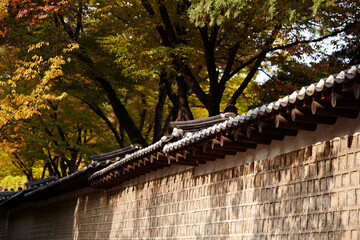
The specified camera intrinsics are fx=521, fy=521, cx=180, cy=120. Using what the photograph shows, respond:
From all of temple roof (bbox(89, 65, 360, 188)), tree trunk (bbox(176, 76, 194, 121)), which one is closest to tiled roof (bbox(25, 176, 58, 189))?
tree trunk (bbox(176, 76, 194, 121))

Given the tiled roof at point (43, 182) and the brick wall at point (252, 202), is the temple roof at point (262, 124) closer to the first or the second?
the brick wall at point (252, 202)

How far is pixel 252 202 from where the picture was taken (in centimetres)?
895

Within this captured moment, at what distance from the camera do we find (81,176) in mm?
17344

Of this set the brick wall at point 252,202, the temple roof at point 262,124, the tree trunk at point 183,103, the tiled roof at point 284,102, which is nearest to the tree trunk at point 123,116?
the brick wall at point 252,202

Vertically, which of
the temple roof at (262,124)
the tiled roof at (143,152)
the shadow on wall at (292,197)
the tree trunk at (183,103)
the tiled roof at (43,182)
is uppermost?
the tree trunk at (183,103)

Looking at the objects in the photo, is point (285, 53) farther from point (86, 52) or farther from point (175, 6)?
point (86, 52)

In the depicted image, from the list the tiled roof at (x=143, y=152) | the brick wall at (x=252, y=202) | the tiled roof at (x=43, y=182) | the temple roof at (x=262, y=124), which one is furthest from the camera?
the tiled roof at (x=43, y=182)

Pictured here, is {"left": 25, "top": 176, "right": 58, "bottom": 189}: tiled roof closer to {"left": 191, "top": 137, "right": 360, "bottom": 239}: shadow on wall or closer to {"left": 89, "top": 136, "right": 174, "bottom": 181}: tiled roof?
{"left": 89, "top": 136, "right": 174, "bottom": 181}: tiled roof

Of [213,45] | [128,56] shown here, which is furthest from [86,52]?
[213,45]

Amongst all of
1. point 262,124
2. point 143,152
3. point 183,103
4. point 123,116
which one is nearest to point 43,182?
point 123,116

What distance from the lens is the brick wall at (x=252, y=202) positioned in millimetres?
6754

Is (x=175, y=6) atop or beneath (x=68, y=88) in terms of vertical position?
atop

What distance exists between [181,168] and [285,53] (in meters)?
7.41

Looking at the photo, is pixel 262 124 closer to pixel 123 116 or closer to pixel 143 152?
pixel 143 152
